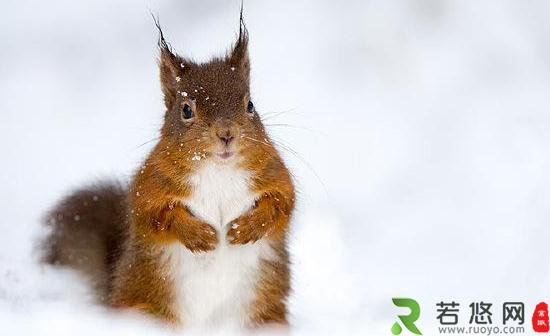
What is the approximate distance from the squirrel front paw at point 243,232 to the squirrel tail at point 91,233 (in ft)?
2.38

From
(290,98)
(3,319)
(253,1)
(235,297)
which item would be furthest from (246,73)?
(253,1)

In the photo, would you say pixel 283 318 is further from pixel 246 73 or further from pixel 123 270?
pixel 246 73

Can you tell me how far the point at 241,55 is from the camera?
16.2 feet

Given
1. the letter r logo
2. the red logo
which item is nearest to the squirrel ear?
the letter r logo

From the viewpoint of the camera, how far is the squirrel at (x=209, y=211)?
462cm

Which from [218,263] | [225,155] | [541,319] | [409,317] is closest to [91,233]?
[218,263]

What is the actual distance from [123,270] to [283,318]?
27.2 inches

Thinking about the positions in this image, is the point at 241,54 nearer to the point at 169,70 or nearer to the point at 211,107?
the point at 169,70

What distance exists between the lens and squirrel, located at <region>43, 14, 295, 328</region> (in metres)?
4.62

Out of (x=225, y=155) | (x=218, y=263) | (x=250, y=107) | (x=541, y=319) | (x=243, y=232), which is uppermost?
(x=250, y=107)

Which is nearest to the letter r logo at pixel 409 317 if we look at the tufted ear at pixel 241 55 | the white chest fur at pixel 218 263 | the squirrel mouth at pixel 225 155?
the white chest fur at pixel 218 263

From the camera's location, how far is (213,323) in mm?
4883

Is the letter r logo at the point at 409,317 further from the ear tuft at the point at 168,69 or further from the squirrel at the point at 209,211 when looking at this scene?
the ear tuft at the point at 168,69

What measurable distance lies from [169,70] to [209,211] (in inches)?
24.4
